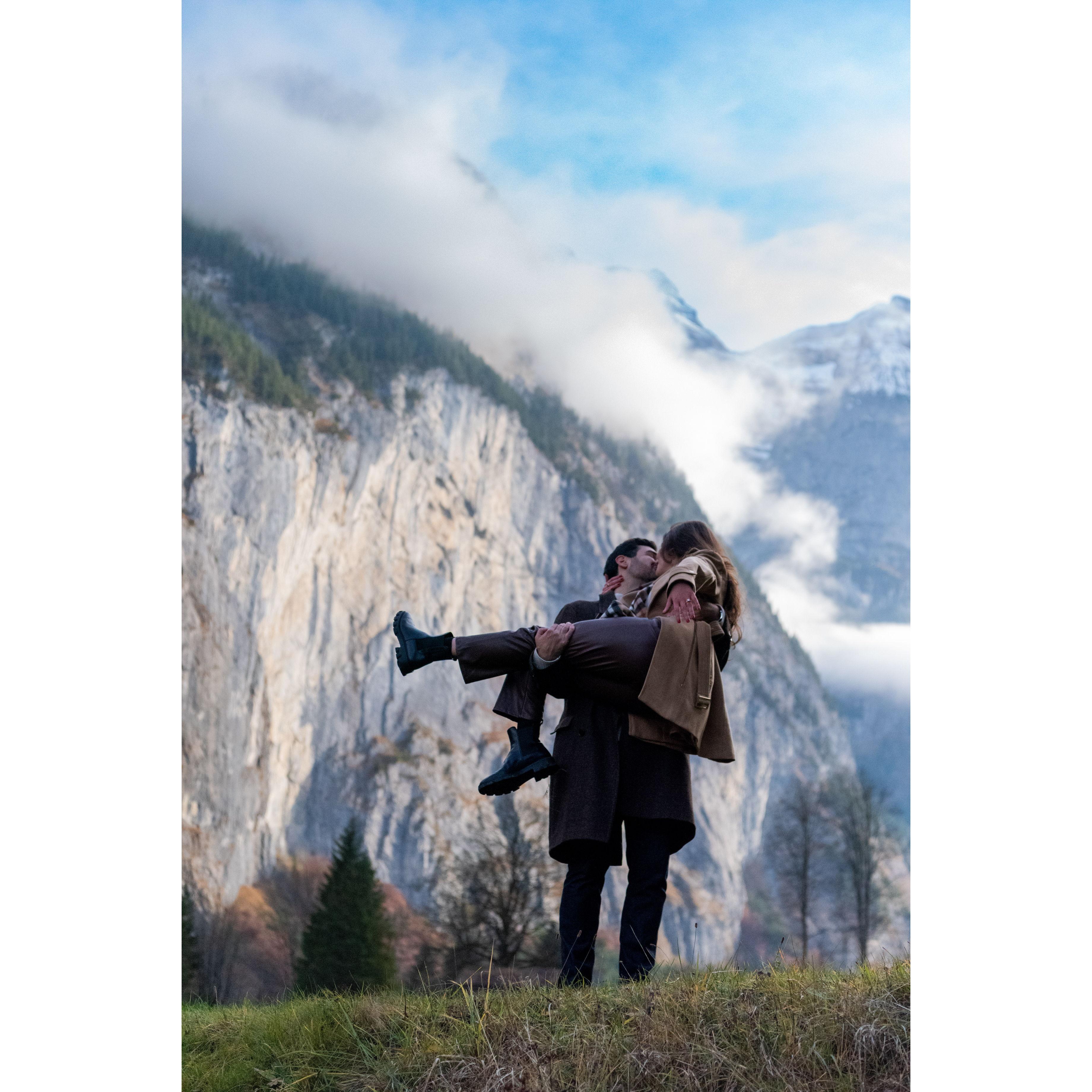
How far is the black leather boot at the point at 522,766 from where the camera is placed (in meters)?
4.10

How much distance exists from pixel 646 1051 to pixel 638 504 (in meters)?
88.1

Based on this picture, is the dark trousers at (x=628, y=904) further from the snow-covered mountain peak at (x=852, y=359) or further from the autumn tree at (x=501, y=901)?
the snow-covered mountain peak at (x=852, y=359)

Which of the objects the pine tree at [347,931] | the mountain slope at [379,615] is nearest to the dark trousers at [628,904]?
the pine tree at [347,931]

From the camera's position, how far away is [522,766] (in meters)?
4.10

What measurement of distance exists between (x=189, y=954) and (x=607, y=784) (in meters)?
38.1

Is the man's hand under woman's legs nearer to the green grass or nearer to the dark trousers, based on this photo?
the dark trousers

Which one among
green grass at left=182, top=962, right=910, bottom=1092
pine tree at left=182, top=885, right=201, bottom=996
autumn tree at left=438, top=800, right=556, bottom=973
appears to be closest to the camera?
green grass at left=182, top=962, right=910, bottom=1092

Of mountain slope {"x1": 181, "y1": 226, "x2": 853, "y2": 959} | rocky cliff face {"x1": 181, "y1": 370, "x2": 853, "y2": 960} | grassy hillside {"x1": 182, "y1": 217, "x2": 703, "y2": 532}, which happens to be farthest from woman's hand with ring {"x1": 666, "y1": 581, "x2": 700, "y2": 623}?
grassy hillside {"x1": 182, "y1": 217, "x2": 703, "y2": 532}

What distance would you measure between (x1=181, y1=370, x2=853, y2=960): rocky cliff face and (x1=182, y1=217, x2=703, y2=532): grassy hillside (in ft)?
5.82

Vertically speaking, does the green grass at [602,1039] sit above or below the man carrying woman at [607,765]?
below

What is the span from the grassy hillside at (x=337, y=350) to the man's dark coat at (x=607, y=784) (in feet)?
226

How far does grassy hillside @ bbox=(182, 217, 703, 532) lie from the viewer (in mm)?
73500

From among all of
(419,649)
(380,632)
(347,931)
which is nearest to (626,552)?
(419,649)
